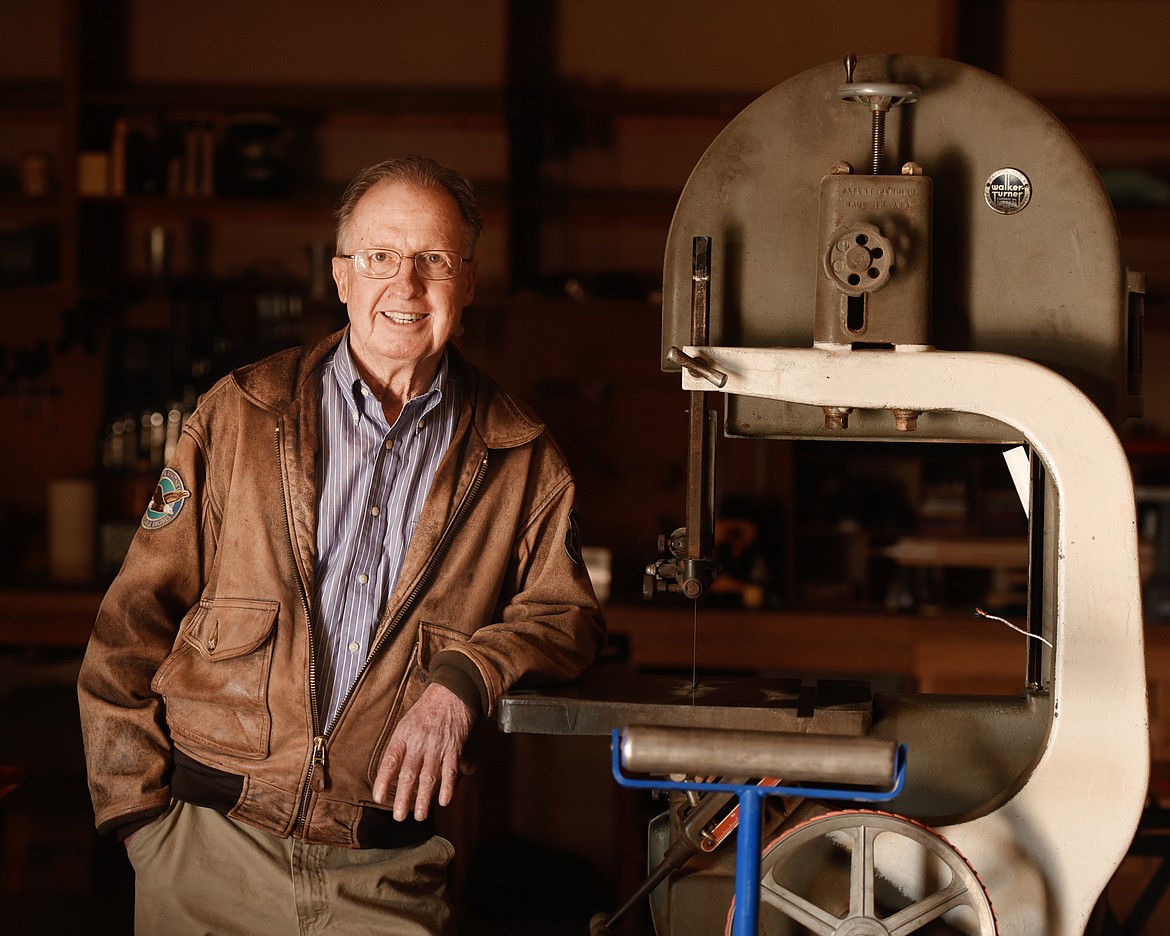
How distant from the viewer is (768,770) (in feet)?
4.33

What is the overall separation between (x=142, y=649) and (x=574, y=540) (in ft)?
2.06

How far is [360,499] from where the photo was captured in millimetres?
1836

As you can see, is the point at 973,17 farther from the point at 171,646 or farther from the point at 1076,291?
the point at 171,646

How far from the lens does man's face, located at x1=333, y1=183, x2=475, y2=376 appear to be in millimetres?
1818

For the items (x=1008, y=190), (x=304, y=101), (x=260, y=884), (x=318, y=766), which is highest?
(x=304, y=101)

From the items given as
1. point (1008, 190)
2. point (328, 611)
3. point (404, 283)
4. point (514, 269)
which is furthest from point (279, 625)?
point (514, 269)

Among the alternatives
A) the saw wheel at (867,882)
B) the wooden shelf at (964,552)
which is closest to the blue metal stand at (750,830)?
the saw wheel at (867,882)

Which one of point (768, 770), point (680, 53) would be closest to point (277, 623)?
point (768, 770)

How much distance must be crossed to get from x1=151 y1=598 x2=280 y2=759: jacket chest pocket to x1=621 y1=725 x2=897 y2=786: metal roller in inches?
25.1

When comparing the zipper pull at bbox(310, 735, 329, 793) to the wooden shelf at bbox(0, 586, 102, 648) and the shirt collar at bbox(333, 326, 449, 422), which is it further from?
the wooden shelf at bbox(0, 586, 102, 648)

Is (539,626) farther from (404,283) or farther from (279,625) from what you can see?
(404,283)

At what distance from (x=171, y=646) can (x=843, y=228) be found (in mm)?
1089

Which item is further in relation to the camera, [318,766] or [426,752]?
[318,766]

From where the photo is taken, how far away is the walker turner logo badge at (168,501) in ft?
6.00
